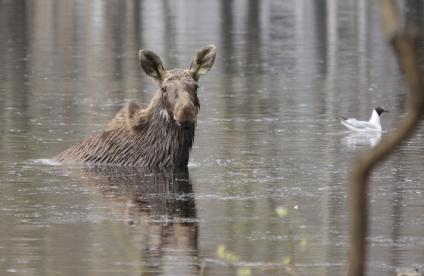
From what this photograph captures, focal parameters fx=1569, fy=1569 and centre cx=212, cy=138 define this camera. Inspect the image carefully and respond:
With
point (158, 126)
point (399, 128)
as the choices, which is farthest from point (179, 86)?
point (399, 128)

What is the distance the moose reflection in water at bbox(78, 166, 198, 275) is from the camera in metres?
9.73

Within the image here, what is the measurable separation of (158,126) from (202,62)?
76cm

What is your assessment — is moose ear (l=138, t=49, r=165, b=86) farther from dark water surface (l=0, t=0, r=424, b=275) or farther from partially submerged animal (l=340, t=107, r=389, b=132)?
partially submerged animal (l=340, t=107, r=389, b=132)

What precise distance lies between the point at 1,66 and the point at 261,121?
39.9ft

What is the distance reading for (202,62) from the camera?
48.4 feet

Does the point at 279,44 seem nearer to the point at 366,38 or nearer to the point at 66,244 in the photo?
the point at 366,38

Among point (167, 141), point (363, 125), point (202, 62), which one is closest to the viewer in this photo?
point (167, 141)

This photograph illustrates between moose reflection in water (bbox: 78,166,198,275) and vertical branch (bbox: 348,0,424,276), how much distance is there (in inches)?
164

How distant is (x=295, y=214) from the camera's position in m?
12.0

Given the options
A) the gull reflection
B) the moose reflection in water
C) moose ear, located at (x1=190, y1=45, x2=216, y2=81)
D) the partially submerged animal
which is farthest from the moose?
the partially submerged animal

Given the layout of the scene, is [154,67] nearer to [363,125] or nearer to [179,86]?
[179,86]

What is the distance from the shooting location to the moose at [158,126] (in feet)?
46.4

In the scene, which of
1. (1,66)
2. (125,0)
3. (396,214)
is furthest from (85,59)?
(125,0)

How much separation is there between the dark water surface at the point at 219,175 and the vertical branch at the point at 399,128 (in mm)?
1438
